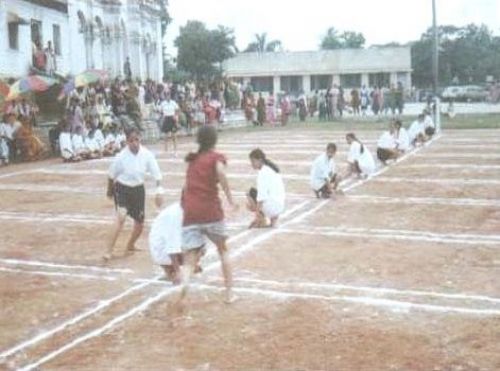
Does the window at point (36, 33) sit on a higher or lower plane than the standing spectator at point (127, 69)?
higher

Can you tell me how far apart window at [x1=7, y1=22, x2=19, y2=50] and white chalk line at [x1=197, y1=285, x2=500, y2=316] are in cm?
2307

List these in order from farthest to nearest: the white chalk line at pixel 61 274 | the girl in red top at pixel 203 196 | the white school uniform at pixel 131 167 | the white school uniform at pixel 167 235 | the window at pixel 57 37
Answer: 1. the window at pixel 57 37
2. the white school uniform at pixel 131 167
3. the white chalk line at pixel 61 274
4. the white school uniform at pixel 167 235
5. the girl in red top at pixel 203 196

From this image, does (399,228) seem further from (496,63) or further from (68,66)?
(496,63)

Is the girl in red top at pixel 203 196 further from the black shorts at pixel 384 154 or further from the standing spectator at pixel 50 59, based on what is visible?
the standing spectator at pixel 50 59

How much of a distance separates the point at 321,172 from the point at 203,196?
6.59m

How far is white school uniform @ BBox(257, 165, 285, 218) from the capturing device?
11.1 metres

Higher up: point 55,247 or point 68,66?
point 68,66

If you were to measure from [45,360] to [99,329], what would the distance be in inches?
30.3

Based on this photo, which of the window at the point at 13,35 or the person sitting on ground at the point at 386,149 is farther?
the window at the point at 13,35

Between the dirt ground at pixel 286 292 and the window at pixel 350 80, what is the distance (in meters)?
59.5

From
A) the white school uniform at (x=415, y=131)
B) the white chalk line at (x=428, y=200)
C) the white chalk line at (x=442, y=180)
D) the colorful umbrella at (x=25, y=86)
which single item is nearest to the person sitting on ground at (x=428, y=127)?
the white school uniform at (x=415, y=131)

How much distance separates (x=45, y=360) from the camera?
6105 mm

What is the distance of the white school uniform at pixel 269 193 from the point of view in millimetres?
11102

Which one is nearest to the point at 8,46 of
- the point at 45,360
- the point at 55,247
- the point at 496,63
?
the point at 55,247
